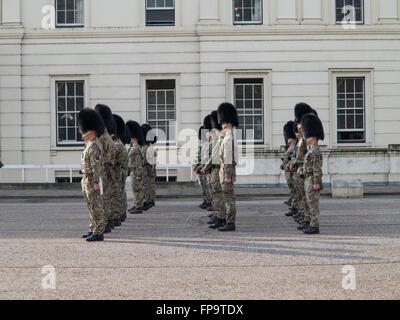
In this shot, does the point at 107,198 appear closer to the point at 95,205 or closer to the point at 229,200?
the point at 95,205

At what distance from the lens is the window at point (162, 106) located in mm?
24094

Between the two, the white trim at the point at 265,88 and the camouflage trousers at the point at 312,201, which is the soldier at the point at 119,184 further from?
the white trim at the point at 265,88

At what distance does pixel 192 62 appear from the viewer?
23750 millimetres

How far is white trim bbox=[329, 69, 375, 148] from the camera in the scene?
23.8 m

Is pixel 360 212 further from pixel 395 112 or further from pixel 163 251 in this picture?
pixel 395 112

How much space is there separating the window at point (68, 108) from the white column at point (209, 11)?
15.1ft

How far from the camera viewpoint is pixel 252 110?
24.2 meters

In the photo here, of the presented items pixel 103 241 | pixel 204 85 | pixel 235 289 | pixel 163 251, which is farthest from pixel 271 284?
pixel 204 85

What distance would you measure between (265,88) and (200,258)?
15727mm

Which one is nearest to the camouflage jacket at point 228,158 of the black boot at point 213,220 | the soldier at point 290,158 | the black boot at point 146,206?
the black boot at point 213,220

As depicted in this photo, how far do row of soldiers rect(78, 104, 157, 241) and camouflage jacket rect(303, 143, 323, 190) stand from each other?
309 cm

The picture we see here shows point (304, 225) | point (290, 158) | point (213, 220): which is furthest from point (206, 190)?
point (304, 225)

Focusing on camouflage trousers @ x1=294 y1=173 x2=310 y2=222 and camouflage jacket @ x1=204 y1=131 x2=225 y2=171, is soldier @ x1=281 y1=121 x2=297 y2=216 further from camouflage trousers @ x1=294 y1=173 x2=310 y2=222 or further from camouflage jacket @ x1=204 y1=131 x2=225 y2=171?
camouflage jacket @ x1=204 y1=131 x2=225 y2=171

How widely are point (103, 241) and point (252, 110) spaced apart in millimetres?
14462
